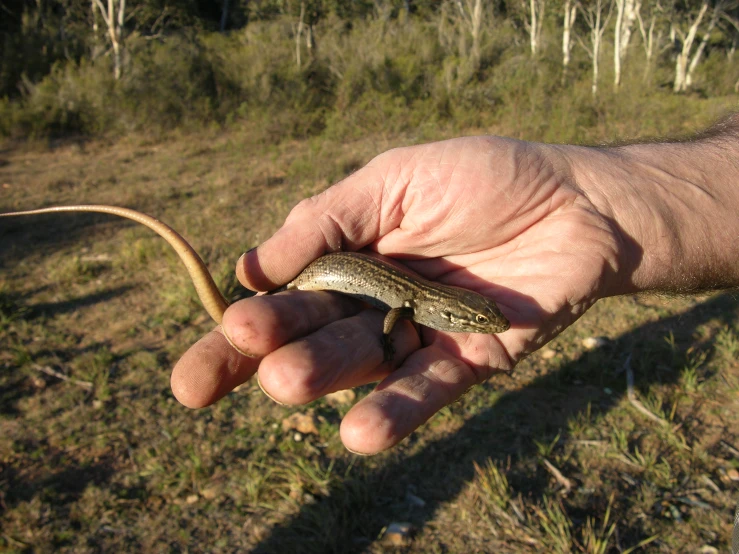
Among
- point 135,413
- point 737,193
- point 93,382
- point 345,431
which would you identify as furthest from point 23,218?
point 737,193

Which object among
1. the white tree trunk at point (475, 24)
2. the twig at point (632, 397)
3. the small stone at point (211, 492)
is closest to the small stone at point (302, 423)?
the small stone at point (211, 492)

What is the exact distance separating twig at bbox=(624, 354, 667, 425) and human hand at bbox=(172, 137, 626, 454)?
7.52 feet

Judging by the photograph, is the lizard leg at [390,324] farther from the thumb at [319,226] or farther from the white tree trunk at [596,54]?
the white tree trunk at [596,54]

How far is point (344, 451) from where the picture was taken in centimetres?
449

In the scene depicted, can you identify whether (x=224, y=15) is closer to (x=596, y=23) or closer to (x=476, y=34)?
(x=476, y=34)

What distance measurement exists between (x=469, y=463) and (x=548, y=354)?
194 centimetres

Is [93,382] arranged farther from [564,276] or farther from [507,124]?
[507,124]

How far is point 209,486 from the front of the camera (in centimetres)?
419

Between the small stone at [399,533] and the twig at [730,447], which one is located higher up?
the twig at [730,447]

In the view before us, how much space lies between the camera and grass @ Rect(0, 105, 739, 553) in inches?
148

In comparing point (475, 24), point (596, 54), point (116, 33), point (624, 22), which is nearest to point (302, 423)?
point (116, 33)

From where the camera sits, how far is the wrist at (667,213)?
10.3ft

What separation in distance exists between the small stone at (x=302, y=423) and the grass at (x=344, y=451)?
79mm

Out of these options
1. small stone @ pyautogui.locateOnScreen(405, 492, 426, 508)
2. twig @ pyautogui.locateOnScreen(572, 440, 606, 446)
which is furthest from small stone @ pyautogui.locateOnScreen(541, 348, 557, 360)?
small stone @ pyautogui.locateOnScreen(405, 492, 426, 508)
